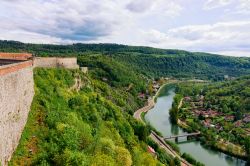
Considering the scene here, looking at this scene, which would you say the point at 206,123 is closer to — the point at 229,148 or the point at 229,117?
the point at 229,117

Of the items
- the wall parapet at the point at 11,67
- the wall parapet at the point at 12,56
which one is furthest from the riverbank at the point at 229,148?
the wall parapet at the point at 11,67

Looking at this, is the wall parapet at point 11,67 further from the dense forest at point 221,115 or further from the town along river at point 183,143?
the dense forest at point 221,115

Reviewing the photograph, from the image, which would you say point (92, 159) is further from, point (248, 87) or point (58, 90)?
point (248, 87)

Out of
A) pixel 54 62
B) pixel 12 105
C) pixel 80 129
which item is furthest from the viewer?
pixel 54 62

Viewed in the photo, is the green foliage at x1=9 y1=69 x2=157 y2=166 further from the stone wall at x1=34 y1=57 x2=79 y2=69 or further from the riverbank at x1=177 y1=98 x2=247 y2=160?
the riverbank at x1=177 y1=98 x2=247 y2=160

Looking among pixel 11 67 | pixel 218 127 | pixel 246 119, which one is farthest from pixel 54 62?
pixel 246 119
